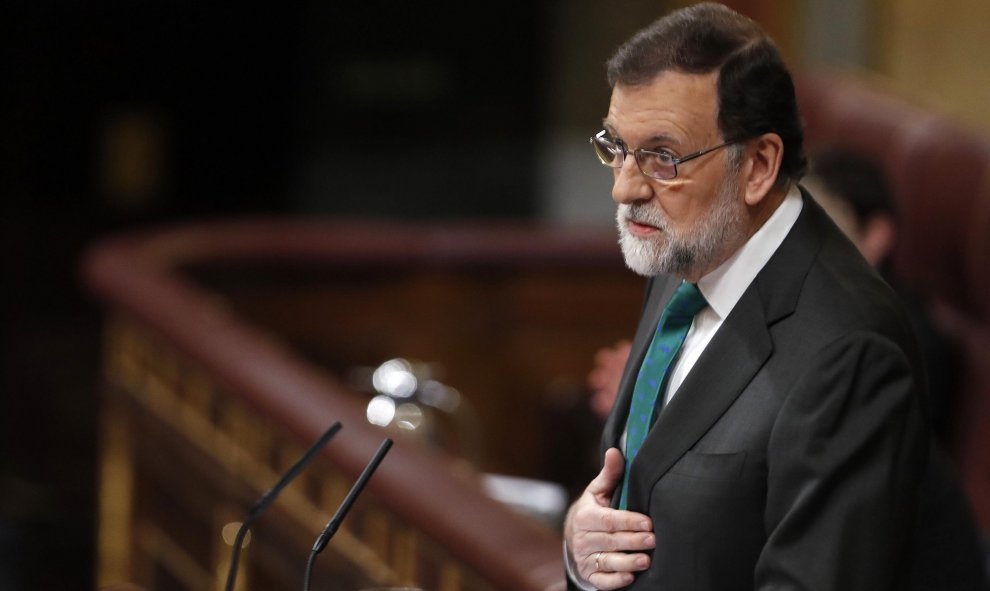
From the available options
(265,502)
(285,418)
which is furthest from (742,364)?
(285,418)

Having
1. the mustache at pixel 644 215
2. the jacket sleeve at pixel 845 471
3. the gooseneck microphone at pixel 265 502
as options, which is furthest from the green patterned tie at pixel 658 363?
the gooseneck microphone at pixel 265 502

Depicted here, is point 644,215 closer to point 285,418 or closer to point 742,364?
point 742,364

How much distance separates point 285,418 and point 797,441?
5.92 feet

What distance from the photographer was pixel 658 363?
1.60m

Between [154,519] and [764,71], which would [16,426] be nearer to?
[154,519]

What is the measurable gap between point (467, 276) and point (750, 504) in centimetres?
411

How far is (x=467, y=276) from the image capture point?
18.1 feet

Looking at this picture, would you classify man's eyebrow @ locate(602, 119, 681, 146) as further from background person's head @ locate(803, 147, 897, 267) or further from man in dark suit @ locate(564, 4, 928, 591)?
background person's head @ locate(803, 147, 897, 267)

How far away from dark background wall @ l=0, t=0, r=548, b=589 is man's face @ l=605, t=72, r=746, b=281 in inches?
236

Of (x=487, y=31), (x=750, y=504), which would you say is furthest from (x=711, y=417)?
(x=487, y=31)

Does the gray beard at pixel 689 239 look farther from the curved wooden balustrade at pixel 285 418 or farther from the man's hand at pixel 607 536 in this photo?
the curved wooden balustrade at pixel 285 418

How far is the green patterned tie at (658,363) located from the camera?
158 cm

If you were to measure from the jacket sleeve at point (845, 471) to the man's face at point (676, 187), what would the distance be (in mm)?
202

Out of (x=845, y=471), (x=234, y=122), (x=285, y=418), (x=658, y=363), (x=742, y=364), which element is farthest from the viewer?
(x=234, y=122)
